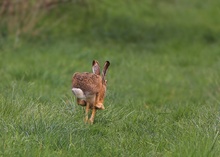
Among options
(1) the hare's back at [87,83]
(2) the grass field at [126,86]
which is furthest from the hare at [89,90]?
(2) the grass field at [126,86]

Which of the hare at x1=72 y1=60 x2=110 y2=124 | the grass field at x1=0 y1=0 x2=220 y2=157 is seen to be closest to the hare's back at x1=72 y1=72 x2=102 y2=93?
the hare at x1=72 y1=60 x2=110 y2=124

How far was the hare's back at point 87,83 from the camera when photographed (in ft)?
16.3

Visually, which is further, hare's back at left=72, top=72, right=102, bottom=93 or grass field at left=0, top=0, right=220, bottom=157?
hare's back at left=72, top=72, right=102, bottom=93

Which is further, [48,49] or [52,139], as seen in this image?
[48,49]

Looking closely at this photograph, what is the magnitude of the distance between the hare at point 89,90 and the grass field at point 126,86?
15cm

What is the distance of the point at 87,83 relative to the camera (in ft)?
16.3

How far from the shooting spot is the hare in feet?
16.3

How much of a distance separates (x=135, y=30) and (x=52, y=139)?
8429 mm

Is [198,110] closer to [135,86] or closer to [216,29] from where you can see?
[135,86]

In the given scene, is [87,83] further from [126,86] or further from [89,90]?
[126,86]

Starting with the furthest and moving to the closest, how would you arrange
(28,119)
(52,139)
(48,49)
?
(48,49), (28,119), (52,139)

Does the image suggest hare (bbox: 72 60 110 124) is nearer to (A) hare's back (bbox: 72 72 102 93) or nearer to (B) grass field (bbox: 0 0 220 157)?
(A) hare's back (bbox: 72 72 102 93)

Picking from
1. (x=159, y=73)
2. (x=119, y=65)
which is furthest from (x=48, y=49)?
(x=159, y=73)

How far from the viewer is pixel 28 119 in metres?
4.95
